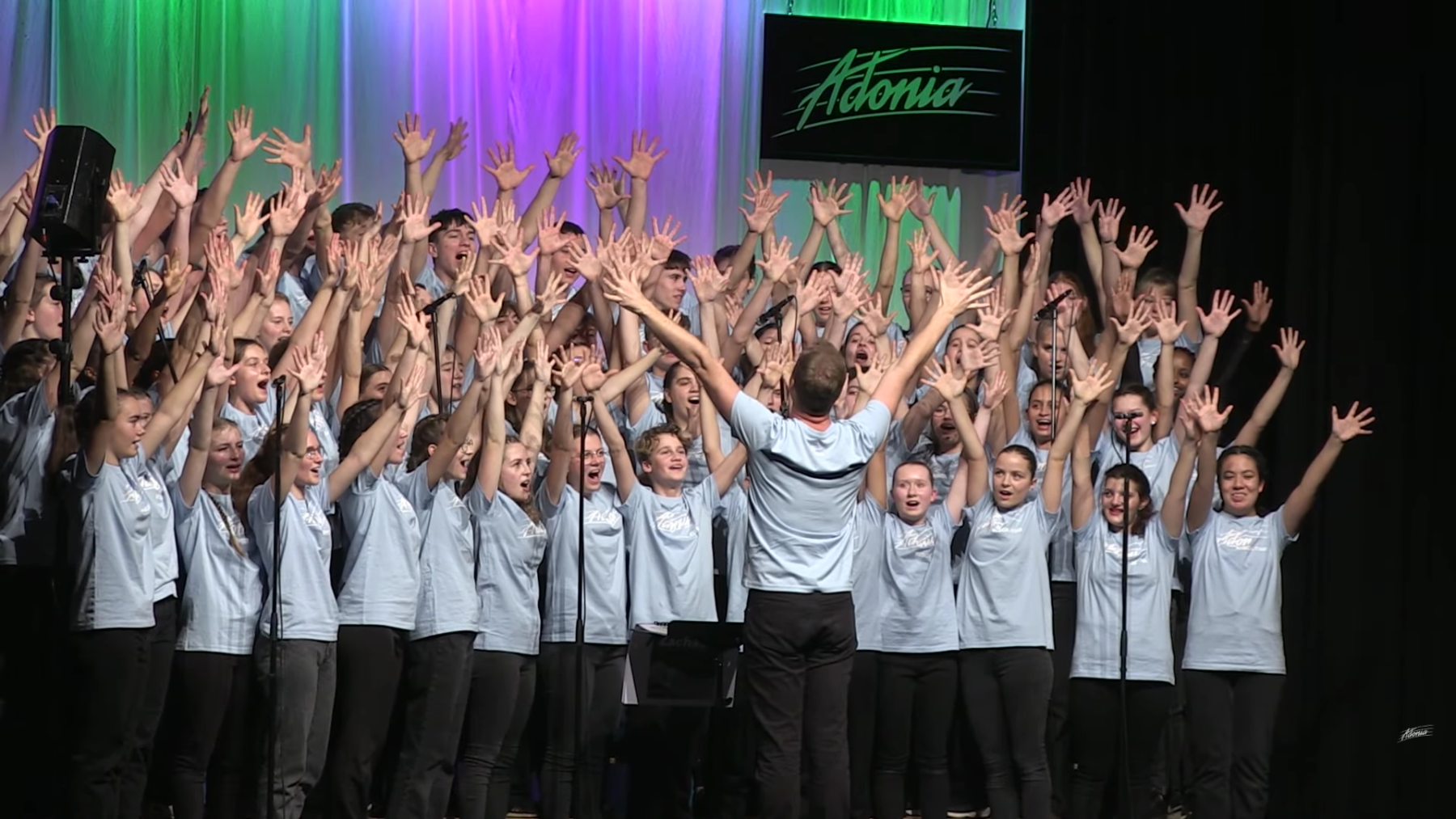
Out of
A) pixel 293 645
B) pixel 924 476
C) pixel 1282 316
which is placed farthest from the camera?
pixel 1282 316

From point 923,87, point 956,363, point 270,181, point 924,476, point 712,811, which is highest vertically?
point 923,87

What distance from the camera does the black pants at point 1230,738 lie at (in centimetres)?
583

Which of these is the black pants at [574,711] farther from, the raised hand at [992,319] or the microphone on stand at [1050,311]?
the microphone on stand at [1050,311]

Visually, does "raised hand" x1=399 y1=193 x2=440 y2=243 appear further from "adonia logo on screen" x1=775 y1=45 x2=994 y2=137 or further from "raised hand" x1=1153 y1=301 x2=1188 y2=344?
"raised hand" x1=1153 y1=301 x2=1188 y2=344

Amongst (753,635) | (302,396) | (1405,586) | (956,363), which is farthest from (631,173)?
(1405,586)

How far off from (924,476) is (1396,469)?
1.98m

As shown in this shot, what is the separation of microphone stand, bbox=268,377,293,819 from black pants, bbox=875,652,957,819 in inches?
79.1

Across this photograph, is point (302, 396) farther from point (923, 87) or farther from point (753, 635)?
point (923, 87)

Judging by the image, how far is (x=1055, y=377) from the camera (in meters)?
6.62

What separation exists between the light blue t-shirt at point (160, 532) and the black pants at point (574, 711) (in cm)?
130

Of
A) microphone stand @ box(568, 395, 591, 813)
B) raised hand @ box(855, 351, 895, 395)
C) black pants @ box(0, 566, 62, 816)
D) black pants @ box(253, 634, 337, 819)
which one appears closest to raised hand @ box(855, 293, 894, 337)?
raised hand @ box(855, 351, 895, 395)

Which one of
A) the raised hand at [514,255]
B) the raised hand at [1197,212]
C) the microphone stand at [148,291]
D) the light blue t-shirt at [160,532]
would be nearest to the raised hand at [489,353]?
the raised hand at [514,255]

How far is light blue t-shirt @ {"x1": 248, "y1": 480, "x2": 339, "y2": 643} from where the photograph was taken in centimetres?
504

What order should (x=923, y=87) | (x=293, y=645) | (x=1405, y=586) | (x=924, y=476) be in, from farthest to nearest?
1. (x=923, y=87)
2. (x=1405, y=586)
3. (x=924, y=476)
4. (x=293, y=645)
